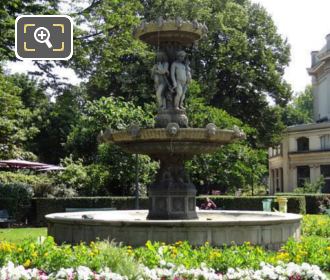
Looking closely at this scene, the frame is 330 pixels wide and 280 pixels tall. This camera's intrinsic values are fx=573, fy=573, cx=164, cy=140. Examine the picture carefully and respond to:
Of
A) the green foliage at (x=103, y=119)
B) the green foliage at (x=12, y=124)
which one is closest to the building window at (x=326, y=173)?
the green foliage at (x=12, y=124)

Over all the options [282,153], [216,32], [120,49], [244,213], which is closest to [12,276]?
[244,213]

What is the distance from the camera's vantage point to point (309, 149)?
63.2 m

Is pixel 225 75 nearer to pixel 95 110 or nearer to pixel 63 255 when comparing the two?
pixel 95 110

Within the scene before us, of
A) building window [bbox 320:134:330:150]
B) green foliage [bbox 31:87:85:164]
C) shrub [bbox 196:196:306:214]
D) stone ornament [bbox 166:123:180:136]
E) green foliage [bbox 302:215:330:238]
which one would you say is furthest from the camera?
building window [bbox 320:134:330:150]

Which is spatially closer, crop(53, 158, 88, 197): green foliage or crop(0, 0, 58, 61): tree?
crop(0, 0, 58, 61): tree

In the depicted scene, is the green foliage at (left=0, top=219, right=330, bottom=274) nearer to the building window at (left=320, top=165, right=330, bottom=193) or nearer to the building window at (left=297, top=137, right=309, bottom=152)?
the building window at (left=320, top=165, right=330, bottom=193)

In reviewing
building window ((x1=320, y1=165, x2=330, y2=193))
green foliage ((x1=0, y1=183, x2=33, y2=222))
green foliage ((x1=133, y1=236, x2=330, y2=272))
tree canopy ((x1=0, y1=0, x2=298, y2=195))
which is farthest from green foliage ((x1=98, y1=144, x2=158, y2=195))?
building window ((x1=320, y1=165, x2=330, y2=193))

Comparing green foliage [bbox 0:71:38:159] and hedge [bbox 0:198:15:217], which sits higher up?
green foliage [bbox 0:71:38:159]

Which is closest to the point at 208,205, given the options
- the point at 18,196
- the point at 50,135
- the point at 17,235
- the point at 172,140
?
the point at 18,196

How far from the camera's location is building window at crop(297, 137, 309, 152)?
210 ft

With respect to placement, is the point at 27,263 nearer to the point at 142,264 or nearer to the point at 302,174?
the point at 142,264

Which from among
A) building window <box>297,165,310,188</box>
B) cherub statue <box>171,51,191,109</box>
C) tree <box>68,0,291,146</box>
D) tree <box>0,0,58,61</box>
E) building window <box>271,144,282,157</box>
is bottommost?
building window <box>297,165,310,188</box>

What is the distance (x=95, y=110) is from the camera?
29.0 metres

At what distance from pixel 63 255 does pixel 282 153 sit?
203 feet
